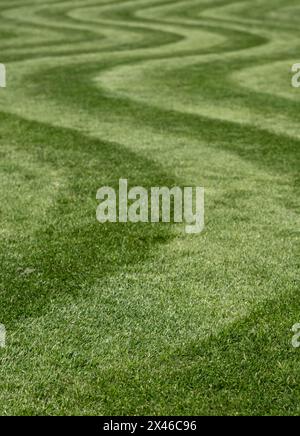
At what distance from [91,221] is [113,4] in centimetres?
3207

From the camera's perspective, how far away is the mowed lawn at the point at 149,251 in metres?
5.93

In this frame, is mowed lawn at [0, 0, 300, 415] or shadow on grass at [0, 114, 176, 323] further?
shadow on grass at [0, 114, 176, 323]

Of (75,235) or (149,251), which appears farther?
(75,235)

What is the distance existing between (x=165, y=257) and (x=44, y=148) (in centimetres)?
533

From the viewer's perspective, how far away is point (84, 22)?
107 ft

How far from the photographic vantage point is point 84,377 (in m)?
6.02

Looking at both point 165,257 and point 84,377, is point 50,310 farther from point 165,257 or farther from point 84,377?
point 165,257

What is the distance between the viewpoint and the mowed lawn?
233 inches

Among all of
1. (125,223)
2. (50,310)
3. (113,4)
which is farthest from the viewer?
(113,4)

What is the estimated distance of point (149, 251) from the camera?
850cm

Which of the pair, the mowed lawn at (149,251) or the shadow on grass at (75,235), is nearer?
the mowed lawn at (149,251)

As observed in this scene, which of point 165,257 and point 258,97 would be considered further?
point 258,97

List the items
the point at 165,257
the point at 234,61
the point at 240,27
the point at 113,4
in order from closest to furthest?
the point at 165,257
the point at 234,61
the point at 240,27
the point at 113,4

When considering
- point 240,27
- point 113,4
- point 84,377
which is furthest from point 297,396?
point 113,4
